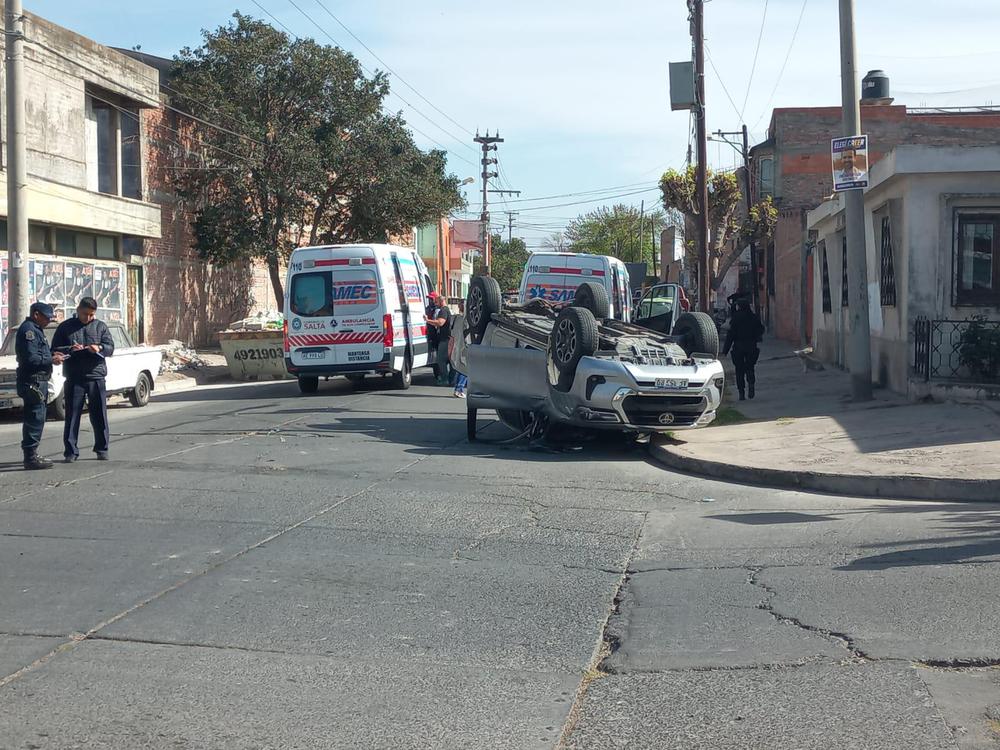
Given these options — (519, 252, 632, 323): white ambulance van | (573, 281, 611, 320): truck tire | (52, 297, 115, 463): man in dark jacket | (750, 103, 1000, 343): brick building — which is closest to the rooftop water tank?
(750, 103, 1000, 343): brick building

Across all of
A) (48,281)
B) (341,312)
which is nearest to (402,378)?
(341,312)

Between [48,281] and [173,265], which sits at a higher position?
[173,265]

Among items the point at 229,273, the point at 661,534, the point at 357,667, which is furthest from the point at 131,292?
the point at 357,667

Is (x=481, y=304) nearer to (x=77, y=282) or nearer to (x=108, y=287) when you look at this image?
(x=77, y=282)

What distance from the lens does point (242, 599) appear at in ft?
20.4

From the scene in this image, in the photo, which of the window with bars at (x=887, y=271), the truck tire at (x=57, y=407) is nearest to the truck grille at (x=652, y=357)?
the window with bars at (x=887, y=271)

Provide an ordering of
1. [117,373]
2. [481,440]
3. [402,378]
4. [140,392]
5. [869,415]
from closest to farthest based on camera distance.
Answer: [481,440]
[869,415]
[117,373]
[140,392]
[402,378]

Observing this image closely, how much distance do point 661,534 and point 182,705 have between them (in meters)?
4.37

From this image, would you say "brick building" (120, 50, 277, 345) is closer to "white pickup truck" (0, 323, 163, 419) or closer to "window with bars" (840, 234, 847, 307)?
"white pickup truck" (0, 323, 163, 419)

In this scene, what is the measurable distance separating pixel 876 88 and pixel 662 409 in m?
37.6

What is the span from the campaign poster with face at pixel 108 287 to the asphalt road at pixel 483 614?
60.0ft

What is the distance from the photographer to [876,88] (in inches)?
1761

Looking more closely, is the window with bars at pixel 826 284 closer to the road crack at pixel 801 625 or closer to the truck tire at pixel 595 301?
the truck tire at pixel 595 301

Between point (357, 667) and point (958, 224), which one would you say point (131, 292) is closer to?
point (958, 224)
